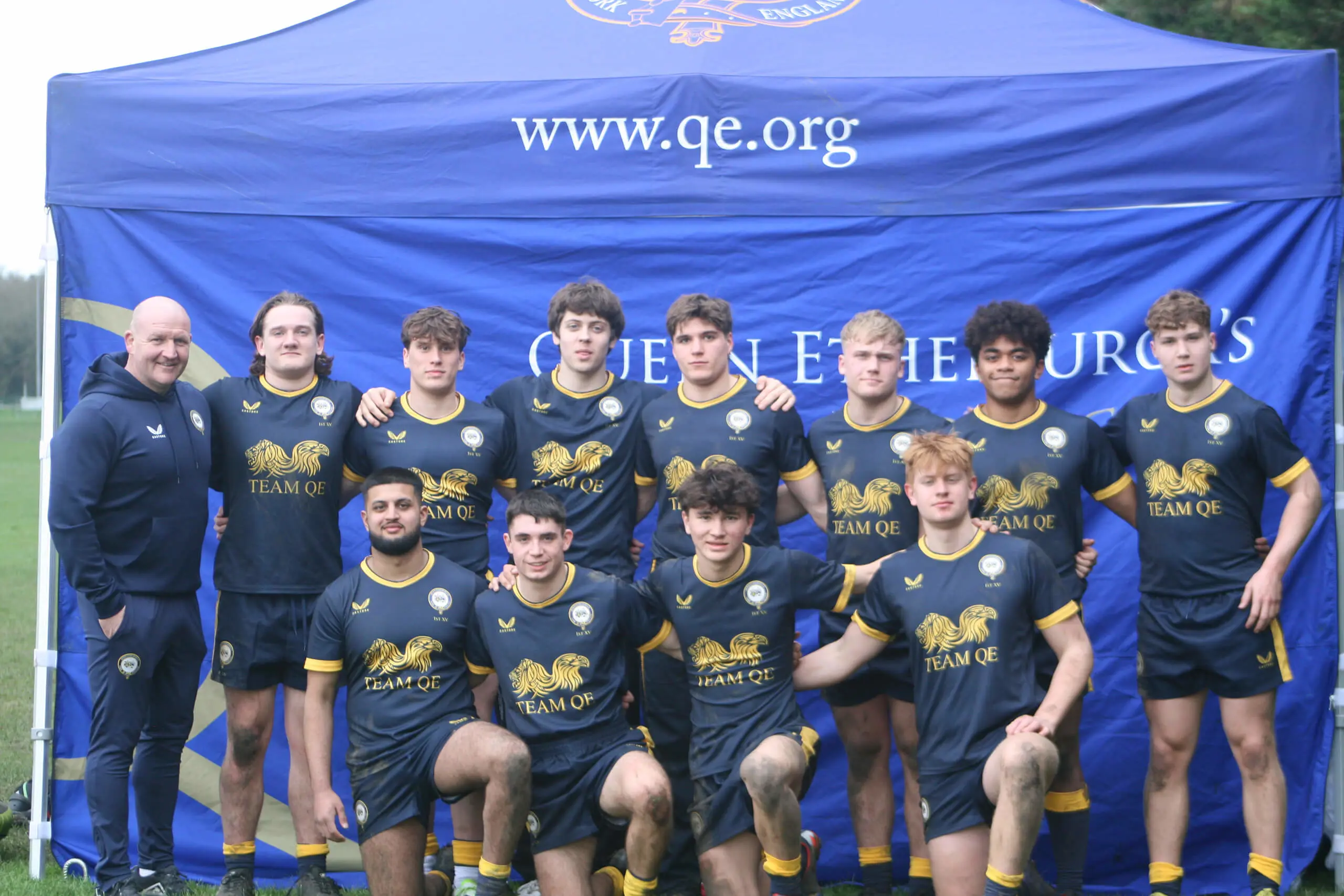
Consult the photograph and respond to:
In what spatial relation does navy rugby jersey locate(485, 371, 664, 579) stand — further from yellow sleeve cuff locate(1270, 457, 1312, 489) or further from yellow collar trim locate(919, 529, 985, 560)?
yellow sleeve cuff locate(1270, 457, 1312, 489)

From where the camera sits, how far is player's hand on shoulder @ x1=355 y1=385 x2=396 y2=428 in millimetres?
4246

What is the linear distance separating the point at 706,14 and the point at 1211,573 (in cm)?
282

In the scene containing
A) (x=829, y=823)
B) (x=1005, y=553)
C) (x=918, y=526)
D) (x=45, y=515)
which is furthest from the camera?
(x=829, y=823)

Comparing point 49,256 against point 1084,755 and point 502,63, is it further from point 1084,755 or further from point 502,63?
point 1084,755

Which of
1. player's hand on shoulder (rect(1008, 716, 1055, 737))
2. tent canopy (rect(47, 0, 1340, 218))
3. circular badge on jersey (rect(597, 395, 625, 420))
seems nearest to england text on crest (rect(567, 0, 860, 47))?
tent canopy (rect(47, 0, 1340, 218))

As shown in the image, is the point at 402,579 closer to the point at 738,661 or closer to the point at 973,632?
the point at 738,661

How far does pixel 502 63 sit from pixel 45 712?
9.52ft

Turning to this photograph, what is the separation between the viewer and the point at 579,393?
430 centimetres

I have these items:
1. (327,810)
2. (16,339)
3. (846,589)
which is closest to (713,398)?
(846,589)

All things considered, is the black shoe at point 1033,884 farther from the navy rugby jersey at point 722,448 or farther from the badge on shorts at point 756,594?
the navy rugby jersey at point 722,448

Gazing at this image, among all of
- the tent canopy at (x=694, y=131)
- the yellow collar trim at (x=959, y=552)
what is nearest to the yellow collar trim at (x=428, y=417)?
the tent canopy at (x=694, y=131)

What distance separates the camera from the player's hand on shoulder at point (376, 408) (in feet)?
13.9

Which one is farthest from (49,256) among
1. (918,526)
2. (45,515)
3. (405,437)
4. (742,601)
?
(918,526)

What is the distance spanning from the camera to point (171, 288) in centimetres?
480
